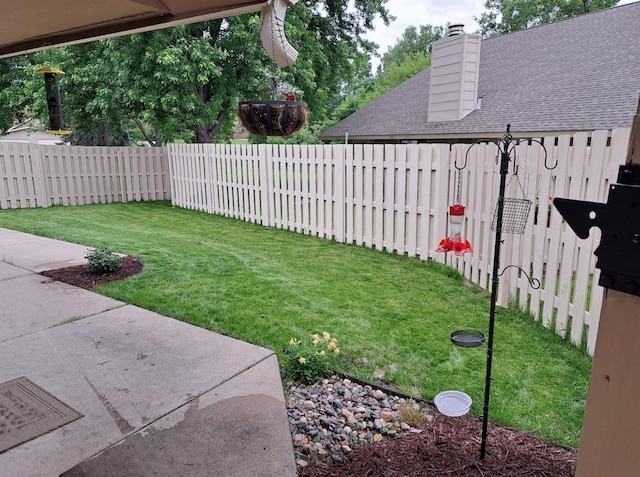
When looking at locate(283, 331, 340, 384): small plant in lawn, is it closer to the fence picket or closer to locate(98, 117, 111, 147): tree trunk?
the fence picket

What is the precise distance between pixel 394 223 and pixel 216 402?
456 centimetres

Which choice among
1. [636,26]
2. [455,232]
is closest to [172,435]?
[455,232]

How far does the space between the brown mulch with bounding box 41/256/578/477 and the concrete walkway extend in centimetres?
35

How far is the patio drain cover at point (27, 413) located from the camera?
226 cm

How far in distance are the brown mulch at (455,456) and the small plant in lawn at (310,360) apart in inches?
27.9

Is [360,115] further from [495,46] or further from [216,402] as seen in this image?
[216,402]

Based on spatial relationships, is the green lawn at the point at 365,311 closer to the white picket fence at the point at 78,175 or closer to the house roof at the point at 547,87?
the white picket fence at the point at 78,175

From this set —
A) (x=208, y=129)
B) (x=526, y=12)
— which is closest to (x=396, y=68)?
(x=526, y=12)

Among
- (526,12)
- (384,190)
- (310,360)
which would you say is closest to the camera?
(310,360)

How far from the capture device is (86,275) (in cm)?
490

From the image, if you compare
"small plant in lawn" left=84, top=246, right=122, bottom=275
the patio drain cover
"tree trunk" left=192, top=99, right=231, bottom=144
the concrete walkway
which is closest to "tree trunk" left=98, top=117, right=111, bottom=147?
"tree trunk" left=192, top=99, right=231, bottom=144

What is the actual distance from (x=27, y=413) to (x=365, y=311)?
2585 millimetres

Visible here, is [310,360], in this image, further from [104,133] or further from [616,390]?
[104,133]

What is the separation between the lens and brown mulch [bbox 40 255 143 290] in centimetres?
469
